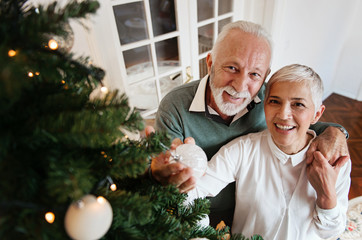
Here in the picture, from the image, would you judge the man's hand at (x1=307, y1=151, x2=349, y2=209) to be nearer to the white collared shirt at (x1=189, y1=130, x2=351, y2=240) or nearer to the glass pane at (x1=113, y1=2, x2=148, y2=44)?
the white collared shirt at (x1=189, y1=130, x2=351, y2=240)

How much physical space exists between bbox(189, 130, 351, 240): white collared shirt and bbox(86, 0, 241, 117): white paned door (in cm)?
95

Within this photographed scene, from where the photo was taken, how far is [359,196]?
2.33 m

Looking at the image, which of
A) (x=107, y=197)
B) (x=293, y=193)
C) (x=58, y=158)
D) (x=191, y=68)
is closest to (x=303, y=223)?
(x=293, y=193)

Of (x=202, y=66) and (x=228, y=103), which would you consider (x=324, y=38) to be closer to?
(x=202, y=66)

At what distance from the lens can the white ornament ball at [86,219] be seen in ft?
1.08

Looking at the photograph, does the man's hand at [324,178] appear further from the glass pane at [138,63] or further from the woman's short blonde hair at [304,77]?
the glass pane at [138,63]

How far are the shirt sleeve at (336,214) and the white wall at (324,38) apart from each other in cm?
183

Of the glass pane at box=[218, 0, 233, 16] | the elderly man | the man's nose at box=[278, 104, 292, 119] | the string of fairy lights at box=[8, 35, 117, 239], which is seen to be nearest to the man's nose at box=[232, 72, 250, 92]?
the elderly man

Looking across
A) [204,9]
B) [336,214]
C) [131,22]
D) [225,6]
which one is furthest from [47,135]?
[225,6]

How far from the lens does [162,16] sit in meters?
1.97

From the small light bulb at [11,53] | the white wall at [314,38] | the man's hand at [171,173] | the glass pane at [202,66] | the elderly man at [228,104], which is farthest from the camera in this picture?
the glass pane at [202,66]

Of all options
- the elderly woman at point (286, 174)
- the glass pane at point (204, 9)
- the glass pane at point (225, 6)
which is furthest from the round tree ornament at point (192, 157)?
the glass pane at point (225, 6)

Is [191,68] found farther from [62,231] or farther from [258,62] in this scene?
[62,231]

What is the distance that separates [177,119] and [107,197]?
82 centimetres
